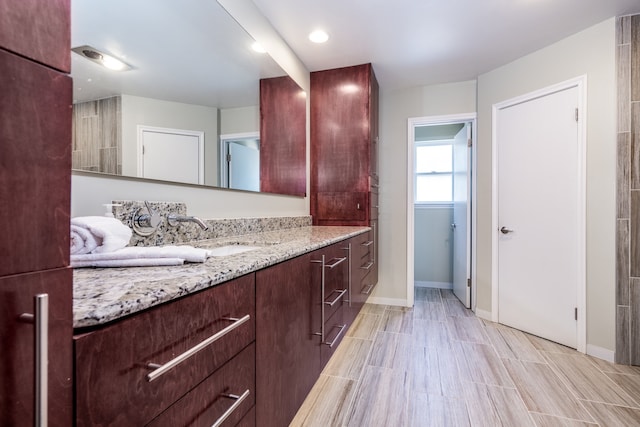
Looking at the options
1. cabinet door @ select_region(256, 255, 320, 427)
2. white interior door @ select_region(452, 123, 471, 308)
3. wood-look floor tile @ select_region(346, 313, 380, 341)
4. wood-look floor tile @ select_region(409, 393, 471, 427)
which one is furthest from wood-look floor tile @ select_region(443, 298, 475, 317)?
cabinet door @ select_region(256, 255, 320, 427)

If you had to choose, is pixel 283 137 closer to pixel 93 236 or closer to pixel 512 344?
pixel 93 236

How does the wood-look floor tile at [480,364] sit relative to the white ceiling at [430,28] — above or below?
below

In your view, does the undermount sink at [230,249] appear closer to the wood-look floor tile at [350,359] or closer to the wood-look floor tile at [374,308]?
the wood-look floor tile at [350,359]

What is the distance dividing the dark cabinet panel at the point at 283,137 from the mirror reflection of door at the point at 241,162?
90 mm

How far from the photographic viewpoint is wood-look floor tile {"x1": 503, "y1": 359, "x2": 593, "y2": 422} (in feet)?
5.21

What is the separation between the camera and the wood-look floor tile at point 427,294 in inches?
141

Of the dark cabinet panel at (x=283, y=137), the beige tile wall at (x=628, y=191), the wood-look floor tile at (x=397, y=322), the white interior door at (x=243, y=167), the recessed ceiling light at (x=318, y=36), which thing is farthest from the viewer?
the wood-look floor tile at (x=397, y=322)

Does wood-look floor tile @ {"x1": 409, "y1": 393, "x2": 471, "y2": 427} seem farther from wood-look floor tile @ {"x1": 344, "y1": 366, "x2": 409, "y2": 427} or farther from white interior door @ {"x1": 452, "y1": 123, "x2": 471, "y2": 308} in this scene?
white interior door @ {"x1": 452, "y1": 123, "x2": 471, "y2": 308}

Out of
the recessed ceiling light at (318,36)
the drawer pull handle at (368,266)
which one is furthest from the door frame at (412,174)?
the recessed ceiling light at (318,36)

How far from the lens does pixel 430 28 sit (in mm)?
2219

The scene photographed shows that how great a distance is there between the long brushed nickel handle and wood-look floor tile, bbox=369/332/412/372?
2.00m

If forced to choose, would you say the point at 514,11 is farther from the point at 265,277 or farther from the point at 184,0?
the point at 265,277

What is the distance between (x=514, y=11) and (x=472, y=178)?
4.99ft

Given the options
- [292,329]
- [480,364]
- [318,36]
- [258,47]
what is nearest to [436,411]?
[480,364]
